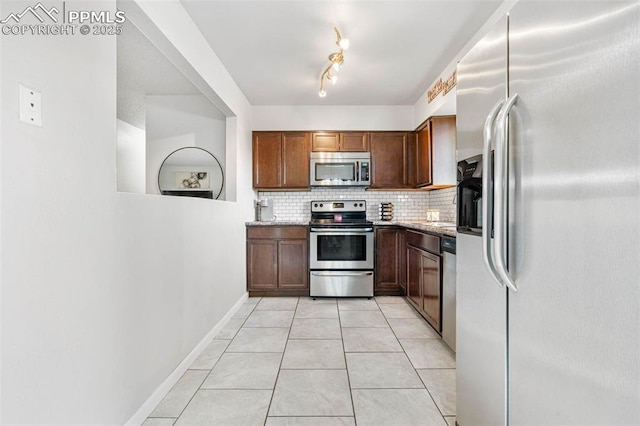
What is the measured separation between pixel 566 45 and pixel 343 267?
3295mm

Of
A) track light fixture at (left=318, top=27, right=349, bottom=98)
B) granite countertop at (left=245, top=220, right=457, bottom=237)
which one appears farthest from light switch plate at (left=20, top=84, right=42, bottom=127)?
granite countertop at (left=245, top=220, right=457, bottom=237)

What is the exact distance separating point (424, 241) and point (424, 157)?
1.37m

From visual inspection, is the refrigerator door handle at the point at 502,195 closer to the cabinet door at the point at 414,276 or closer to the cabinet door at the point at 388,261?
the cabinet door at the point at 414,276

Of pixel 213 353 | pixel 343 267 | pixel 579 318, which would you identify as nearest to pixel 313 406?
pixel 213 353

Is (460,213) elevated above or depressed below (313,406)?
above

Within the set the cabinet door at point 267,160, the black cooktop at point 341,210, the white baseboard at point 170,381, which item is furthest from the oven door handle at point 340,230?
the white baseboard at point 170,381

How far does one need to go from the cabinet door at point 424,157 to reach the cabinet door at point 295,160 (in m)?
1.43

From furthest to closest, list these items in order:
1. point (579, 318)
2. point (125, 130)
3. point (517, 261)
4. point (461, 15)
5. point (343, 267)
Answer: point (343, 267)
point (125, 130)
point (461, 15)
point (517, 261)
point (579, 318)

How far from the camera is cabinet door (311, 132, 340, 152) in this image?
4.30 metres

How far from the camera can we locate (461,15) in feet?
7.54

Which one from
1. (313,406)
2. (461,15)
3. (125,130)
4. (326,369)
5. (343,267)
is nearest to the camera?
(313,406)

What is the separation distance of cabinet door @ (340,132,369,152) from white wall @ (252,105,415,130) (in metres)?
0.12

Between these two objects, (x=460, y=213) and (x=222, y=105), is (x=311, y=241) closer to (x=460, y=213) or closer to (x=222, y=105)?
(x=222, y=105)

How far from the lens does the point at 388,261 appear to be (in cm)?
399
